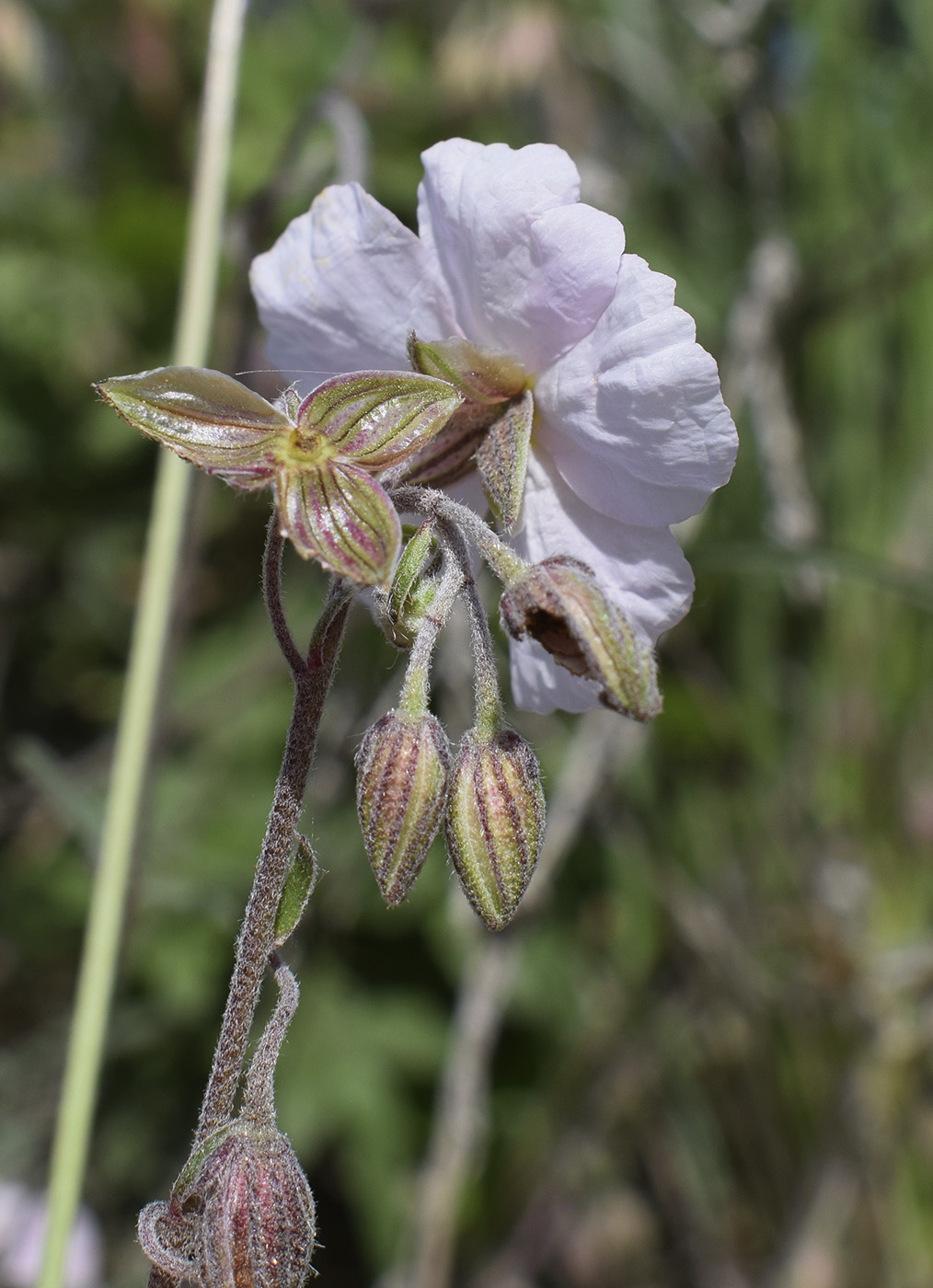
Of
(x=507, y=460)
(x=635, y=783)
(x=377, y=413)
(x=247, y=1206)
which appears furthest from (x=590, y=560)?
(x=635, y=783)

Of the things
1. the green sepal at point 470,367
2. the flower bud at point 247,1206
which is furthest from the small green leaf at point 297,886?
the green sepal at point 470,367

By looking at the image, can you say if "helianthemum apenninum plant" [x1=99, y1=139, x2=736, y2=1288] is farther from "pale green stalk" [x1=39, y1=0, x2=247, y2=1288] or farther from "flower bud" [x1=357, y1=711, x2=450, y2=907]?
"pale green stalk" [x1=39, y1=0, x2=247, y2=1288]

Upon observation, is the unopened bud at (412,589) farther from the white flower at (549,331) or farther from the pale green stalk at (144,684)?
the pale green stalk at (144,684)

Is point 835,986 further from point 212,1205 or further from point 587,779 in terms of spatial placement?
point 212,1205

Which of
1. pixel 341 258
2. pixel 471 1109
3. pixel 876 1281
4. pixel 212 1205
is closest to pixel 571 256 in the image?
pixel 341 258

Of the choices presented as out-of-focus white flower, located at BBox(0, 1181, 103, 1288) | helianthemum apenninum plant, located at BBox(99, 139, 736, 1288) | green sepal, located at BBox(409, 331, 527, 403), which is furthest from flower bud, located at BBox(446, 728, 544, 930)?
out-of-focus white flower, located at BBox(0, 1181, 103, 1288)
